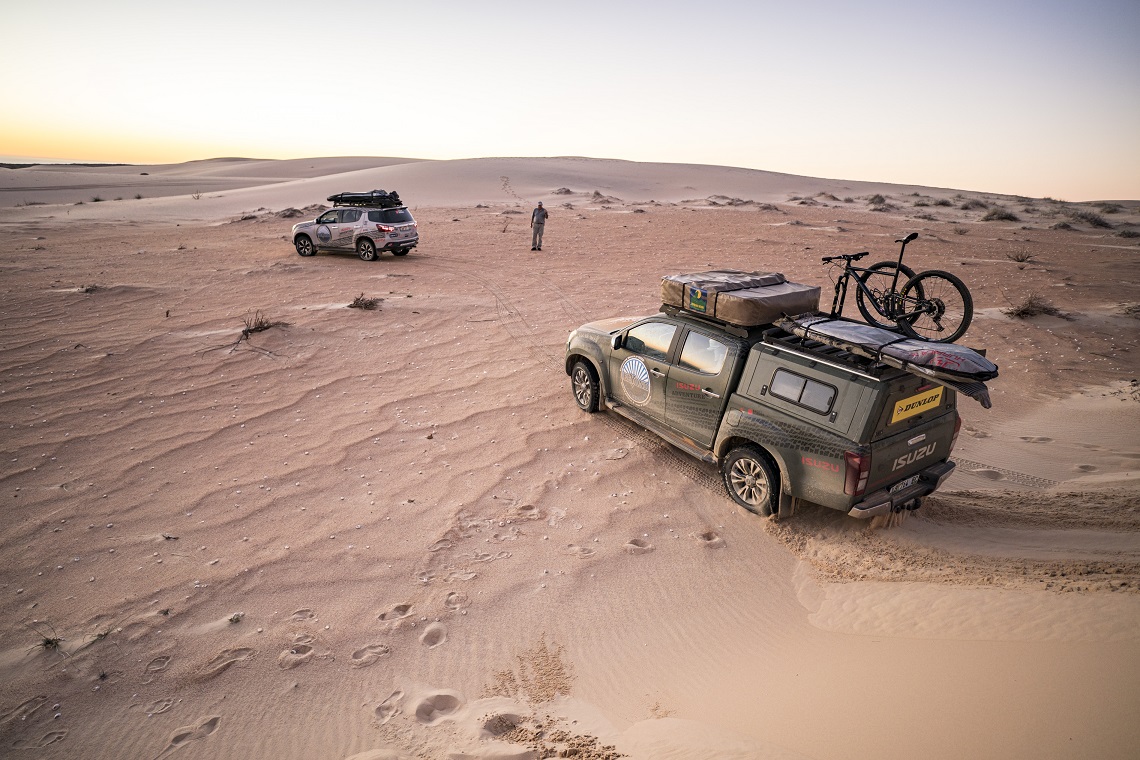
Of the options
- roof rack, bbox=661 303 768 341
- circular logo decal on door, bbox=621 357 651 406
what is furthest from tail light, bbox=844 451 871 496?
circular logo decal on door, bbox=621 357 651 406

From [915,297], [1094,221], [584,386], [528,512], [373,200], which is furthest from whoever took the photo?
[1094,221]

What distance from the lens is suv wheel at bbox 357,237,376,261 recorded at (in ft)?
58.5

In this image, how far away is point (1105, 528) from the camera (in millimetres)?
5438

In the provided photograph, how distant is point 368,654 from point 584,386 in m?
4.58

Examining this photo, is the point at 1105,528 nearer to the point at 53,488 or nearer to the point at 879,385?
the point at 879,385

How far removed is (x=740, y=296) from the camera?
19.5 feet

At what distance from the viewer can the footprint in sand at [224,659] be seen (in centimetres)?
422

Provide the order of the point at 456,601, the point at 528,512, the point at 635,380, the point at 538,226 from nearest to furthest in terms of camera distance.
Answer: the point at 456,601, the point at 528,512, the point at 635,380, the point at 538,226

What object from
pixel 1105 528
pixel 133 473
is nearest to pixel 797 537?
pixel 1105 528

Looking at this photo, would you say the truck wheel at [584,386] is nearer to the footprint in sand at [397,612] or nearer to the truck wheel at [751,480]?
the truck wheel at [751,480]

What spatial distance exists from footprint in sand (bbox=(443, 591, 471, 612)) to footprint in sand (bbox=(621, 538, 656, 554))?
1.51 metres

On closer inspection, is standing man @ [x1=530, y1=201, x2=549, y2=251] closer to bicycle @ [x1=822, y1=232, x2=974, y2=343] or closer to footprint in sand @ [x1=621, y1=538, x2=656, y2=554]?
bicycle @ [x1=822, y1=232, x2=974, y2=343]

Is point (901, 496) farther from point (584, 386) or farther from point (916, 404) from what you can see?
point (584, 386)

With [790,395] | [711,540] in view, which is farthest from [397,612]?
[790,395]
